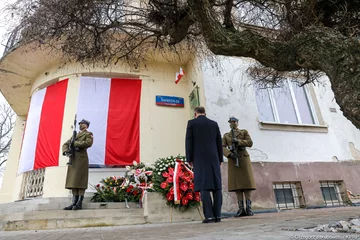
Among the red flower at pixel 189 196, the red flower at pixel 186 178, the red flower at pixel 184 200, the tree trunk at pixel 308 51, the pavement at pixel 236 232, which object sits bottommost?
the pavement at pixel 236 232

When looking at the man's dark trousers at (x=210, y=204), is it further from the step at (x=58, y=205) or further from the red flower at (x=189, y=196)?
the step at (x=58, y=205)

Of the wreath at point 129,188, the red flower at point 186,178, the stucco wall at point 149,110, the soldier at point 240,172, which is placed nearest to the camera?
the soldier at point 240,172

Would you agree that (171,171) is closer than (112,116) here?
Yes

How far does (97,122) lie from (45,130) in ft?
5.79

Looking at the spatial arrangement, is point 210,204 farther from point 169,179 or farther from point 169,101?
point 169,101

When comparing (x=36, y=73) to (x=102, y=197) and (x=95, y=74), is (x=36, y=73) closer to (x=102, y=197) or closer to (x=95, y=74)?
(x=95, y=74)

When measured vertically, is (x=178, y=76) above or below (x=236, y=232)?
above

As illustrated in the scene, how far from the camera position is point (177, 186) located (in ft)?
17.5

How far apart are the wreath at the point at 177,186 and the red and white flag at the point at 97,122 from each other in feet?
7.78

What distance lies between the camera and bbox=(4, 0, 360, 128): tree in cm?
301

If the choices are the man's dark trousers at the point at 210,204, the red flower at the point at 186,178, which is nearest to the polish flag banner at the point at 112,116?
the red flower at the point at 186,178

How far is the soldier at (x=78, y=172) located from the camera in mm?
5613

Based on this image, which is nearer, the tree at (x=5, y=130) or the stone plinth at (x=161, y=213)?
the stone plinth at (x=161, y=213)

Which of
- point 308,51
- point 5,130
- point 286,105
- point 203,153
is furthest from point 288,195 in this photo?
point 5,130
